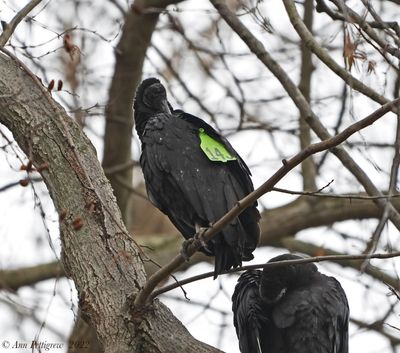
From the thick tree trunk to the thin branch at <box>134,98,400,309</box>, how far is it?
0.17 m

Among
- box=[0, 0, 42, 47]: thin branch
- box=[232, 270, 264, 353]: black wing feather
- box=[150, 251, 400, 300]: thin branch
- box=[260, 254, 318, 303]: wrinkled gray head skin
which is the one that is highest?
box=[0, 0, 42, 47]: thin branch

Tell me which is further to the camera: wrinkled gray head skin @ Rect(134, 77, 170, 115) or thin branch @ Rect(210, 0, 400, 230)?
wrinkled gray head skin @ Rect(134, 77, 170, 115)

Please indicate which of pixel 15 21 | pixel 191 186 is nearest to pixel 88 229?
pixel 191 186

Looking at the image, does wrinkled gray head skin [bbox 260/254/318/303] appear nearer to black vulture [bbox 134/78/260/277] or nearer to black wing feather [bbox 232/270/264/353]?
black wing feather [bbox 232/270/264/353]

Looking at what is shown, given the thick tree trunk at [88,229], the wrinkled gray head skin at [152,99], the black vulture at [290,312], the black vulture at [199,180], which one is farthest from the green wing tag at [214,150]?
the black vulture at [290,312]

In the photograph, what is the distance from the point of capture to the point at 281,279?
536 cm

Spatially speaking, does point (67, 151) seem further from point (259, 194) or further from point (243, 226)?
point (259, 194)

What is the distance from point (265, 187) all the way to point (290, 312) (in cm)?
194

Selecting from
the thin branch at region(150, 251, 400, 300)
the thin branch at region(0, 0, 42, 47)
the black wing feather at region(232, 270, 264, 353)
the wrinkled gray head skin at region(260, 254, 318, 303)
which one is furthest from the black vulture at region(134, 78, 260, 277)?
the thin branch at region(0, 0, 42, 47)

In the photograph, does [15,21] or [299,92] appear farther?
[299,92]

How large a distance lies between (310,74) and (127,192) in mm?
1904

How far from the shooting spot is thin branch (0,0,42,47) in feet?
15.7

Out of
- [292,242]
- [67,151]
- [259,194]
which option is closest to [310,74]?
[292,242]

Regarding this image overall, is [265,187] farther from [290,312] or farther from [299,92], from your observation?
[299,92]
